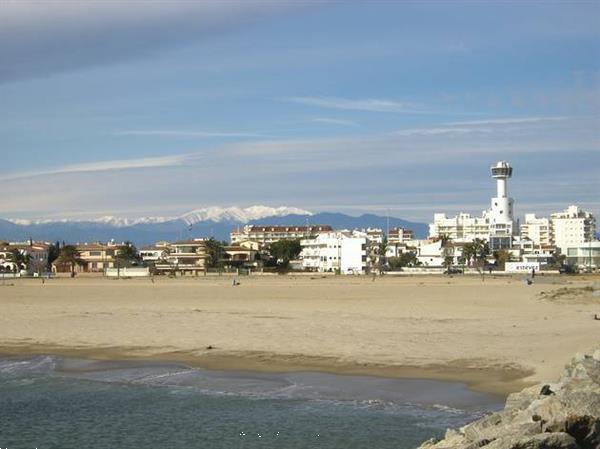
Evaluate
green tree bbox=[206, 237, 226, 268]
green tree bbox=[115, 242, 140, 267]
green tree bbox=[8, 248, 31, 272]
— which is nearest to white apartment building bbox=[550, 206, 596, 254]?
green tree bbox=[206, 237, 226, 268]

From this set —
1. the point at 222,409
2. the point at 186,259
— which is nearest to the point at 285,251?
the point at 186,259

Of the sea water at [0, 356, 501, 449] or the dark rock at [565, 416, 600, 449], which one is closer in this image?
the dark rock at [565, 416, 600, 449]

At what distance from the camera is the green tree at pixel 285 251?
442 ft

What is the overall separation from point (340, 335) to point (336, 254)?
103m

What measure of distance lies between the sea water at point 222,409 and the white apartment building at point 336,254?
95.5 meters

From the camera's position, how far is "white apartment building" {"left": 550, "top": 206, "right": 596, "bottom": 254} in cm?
18988

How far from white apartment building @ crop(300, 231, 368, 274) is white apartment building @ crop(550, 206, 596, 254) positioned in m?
70.1

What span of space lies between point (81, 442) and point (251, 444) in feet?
9.27

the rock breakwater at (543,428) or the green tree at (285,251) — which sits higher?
the green tree at (285,251)

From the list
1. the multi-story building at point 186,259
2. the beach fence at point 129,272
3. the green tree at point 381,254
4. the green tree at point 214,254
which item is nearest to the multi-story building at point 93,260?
the multi-story building at point 186,259

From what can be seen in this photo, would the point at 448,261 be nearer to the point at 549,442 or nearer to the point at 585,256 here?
the point at 585,256

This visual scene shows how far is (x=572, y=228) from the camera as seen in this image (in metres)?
191

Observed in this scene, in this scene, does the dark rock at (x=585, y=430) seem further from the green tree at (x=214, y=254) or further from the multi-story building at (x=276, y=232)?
the multi-story building at (x=276, y=232)

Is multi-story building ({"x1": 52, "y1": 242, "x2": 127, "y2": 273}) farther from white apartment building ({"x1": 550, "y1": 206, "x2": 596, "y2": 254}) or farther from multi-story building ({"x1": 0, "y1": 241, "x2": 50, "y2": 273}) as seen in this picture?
white apartment building ({"x1": 550, "y1": 206, "x2": 596, "y2": 254})
